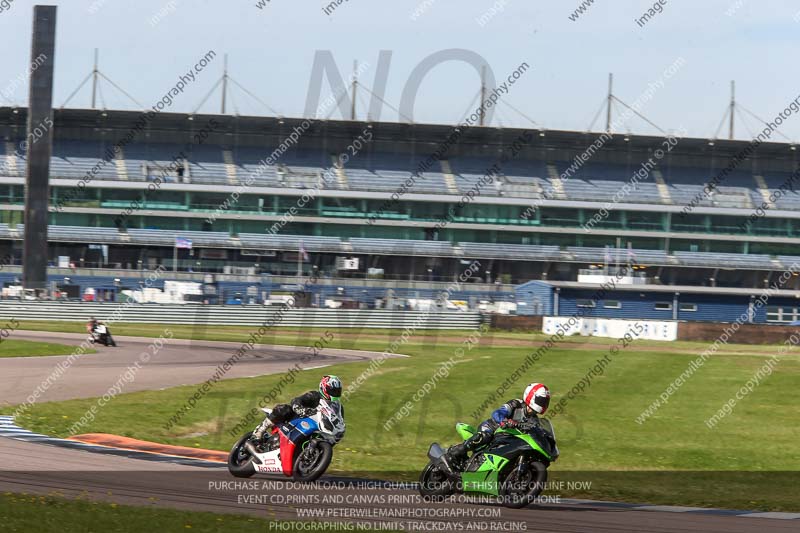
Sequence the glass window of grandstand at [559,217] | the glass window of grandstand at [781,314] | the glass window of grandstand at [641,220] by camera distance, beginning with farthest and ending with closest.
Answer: the glass window of grandstand at [641,220] < the glass window of grandstand at [559,217] < the glass window of grandstand at [781,314]

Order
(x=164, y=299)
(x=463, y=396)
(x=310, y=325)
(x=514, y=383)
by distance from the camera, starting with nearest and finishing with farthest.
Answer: (x=463, y=396), (x=514, y=383), (x=310, y=325), (x=164, y=299)

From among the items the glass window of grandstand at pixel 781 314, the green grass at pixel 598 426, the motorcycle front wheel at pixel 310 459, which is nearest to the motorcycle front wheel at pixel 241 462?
the motorcycle front wheel at pixel 310 459

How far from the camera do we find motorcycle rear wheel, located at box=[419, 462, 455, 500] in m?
12.6

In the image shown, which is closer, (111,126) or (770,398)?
(770,398)

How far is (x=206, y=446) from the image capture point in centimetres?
1822

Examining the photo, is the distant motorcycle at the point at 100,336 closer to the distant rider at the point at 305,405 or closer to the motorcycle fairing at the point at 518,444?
the distant rider at the point at 305,405

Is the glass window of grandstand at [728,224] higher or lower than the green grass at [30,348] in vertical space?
higher

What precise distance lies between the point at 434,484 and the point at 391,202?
66644mm

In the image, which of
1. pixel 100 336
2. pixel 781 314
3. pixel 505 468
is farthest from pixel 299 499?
pixel 781 314

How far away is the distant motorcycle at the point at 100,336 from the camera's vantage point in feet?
123

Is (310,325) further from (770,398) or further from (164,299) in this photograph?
(770,398)

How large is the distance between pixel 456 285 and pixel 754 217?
1007 inches

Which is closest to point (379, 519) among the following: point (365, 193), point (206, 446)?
point (206, 446)

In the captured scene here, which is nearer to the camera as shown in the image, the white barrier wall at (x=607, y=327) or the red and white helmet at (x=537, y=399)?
the red and white helmet at (x=537, y=399)
